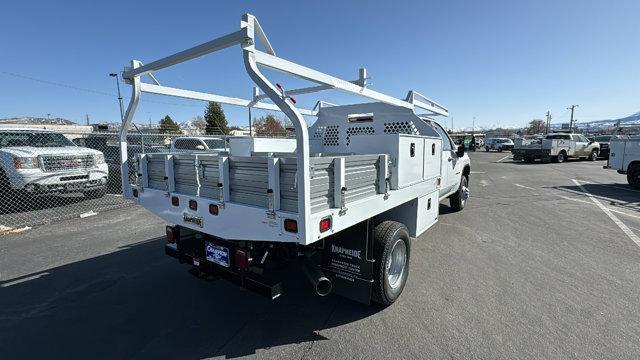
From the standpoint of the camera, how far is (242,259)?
2715 mm

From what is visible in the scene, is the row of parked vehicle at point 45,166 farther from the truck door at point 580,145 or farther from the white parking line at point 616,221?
the truck door at point 580,145

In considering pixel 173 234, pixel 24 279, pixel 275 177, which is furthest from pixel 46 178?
pixel 275 177

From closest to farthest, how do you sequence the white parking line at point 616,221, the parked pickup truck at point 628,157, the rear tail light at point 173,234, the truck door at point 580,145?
the rear tail light at point 173,234
the white parking line at point 616,221
the parked pickup truck at point 628,157
the truck door at point 580,145

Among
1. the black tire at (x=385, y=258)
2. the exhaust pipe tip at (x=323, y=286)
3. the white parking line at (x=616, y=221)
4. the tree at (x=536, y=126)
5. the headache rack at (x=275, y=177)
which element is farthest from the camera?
the tree at (x=536, y=126)

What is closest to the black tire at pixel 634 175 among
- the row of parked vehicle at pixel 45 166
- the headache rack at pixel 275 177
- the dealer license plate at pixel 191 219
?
the headache rack at pixel 275 177

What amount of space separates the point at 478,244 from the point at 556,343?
8.37 feet

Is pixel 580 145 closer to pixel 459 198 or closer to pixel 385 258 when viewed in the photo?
pixel 459 198

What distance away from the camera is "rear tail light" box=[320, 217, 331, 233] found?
89.6 inches

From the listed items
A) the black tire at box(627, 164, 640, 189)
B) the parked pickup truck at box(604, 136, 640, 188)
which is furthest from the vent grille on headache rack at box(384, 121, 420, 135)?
the black tire at box(627, 164, 640, 189)

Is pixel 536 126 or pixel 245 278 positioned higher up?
pixel 536 126

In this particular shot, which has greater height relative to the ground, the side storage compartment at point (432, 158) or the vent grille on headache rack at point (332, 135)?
the vent grille on headache rack at point (332, 135)

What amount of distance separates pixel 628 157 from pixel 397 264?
12091 millimetres

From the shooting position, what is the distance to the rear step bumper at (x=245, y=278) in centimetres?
262

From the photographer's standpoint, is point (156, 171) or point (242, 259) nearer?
point (242, 259)
